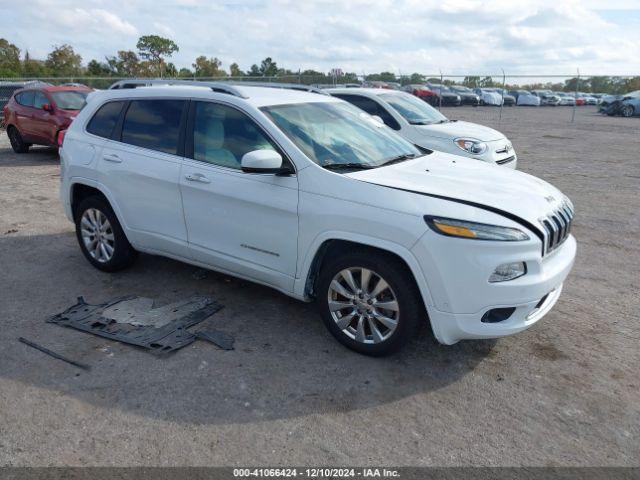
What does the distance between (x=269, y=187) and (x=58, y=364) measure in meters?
1.93

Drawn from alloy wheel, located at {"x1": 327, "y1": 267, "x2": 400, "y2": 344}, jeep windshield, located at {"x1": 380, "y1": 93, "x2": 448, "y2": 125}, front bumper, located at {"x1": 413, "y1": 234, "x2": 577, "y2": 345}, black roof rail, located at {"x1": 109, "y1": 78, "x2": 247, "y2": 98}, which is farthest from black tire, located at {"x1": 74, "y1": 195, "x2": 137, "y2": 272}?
jeep windshield, located at {"x1": 380, "y1": 93, "x2": 448, "y2": 125}

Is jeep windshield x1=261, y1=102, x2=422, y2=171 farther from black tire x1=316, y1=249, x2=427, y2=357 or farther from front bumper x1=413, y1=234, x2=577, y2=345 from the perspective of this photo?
front bumper x1=413, y1=234, x2=577, y2=345

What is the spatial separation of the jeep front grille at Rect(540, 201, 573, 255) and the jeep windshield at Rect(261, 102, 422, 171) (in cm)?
128

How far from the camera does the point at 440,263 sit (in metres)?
3.37

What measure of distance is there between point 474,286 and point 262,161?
1642 millimetres

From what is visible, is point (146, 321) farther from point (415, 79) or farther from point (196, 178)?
point (415, 79)

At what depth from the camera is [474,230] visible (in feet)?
10.9

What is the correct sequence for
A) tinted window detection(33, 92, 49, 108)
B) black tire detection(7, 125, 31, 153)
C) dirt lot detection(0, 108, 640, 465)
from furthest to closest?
black tire detection(7, 125, 31, 153)
tinted window detection(33, 92, 49, 108)
dirt lot detection(0, 108, 640, 465)

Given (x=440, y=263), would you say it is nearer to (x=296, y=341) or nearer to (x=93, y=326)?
(x=296, y=341)

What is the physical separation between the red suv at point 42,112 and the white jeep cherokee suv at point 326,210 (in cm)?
836

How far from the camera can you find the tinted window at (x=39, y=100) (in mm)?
13168

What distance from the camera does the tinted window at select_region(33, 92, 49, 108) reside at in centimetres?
1317

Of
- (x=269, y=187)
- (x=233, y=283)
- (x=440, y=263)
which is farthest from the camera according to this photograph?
(x=233, y=283)

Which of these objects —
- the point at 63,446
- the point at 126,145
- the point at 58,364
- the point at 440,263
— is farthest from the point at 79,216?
the point at 440,263
